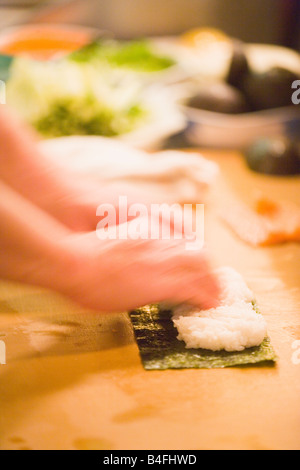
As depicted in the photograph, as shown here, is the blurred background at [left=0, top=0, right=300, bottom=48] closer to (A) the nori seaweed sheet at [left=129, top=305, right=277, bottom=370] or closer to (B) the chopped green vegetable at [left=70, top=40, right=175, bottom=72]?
(B) the chopped green vegetable at [left=70, top=40, right=175, bottom=72]

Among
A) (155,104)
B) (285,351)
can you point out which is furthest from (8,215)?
(155,104)

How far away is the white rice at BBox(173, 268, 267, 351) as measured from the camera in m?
0.95

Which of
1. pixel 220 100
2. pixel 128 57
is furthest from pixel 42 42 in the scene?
pixel 220 100

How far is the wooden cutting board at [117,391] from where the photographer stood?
2.62 feet

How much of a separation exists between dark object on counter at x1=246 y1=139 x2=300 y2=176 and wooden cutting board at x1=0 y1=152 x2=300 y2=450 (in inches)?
25.9

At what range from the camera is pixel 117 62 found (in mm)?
2576

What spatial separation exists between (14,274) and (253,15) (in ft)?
8.68

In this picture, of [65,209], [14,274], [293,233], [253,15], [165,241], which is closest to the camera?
[14,274]

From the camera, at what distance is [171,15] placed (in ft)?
10.4

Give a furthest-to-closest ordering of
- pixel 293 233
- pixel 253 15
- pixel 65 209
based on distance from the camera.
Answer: pixel 253 15
pixel 293 233
pixel 65 209

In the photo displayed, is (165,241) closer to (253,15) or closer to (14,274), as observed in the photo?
(14,274)

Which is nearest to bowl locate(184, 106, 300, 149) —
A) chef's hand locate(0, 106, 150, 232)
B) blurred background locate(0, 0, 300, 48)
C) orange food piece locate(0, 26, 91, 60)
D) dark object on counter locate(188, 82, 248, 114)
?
dark object on counter locate(188, 82, 248, 114)

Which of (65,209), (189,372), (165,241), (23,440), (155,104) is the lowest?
(23,440)

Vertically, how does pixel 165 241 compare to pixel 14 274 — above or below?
above
